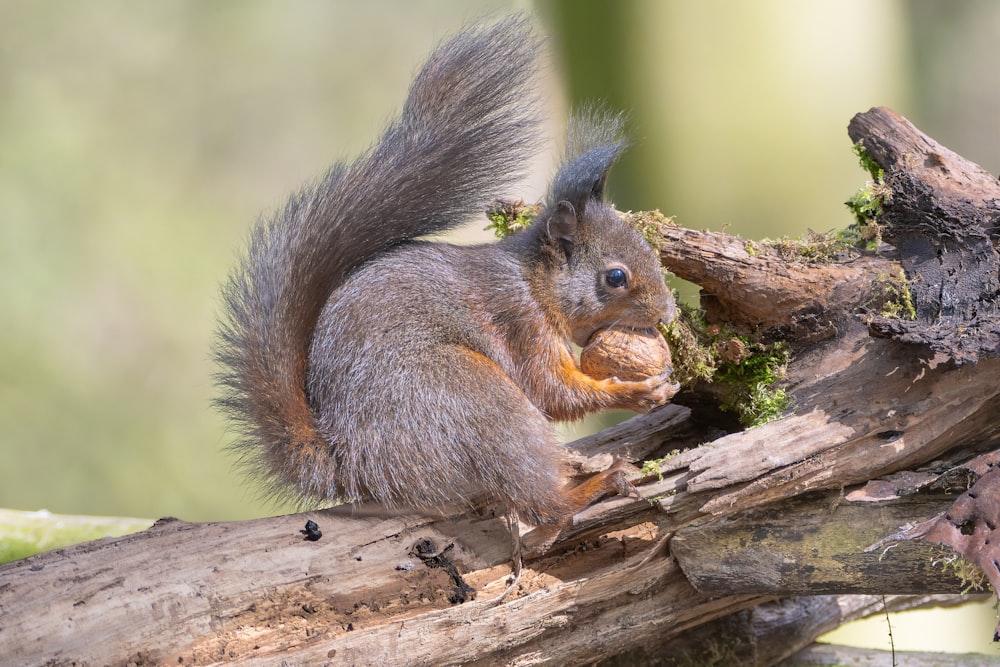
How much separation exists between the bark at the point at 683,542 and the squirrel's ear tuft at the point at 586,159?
0.36 m

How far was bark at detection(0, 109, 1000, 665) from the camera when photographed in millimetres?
1582

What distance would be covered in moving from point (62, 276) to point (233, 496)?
A: 4.54 feet

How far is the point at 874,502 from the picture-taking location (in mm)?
1707

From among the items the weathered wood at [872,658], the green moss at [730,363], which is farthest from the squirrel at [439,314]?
the weathered wood at [872,658]

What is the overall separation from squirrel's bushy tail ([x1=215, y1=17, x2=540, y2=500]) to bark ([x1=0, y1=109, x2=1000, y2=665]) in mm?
261

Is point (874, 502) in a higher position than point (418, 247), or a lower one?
lower

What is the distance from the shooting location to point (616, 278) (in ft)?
6.72

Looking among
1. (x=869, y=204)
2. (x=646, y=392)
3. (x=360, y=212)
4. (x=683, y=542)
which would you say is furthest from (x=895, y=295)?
(x=360, y=212)

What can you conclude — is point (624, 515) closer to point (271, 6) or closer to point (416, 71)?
point (416, 71)

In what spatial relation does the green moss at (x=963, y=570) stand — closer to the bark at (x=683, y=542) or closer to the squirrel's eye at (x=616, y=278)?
the bark at (x=683, y=542)

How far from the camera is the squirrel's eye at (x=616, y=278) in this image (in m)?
2.04

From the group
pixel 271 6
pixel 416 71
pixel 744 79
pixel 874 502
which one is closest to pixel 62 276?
pixel 271 6

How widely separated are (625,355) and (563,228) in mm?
333

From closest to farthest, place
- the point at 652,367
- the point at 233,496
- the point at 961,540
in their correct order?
the point at 961,540
the point at 652,367
the point at 233,496
